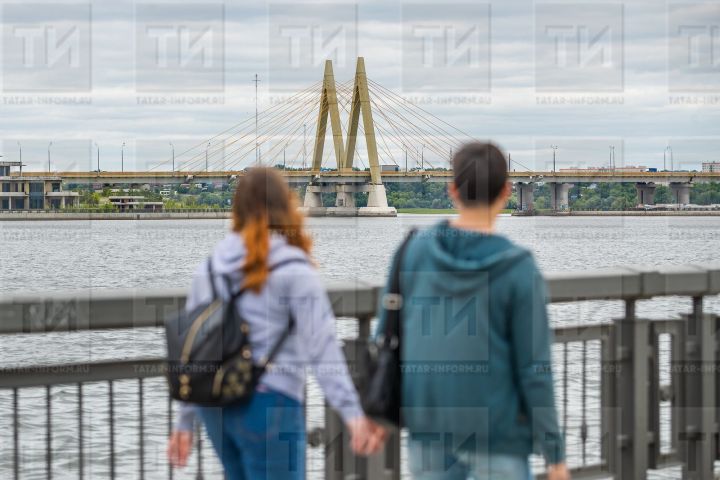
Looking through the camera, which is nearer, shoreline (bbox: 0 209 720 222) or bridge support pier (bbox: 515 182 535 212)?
bridge support pier (bbox: 515 182 535 212)

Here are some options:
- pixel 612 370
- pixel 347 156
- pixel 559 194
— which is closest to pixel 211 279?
pixel 612 370

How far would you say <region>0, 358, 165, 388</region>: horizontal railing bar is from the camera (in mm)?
3795

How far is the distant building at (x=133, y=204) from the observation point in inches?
4537

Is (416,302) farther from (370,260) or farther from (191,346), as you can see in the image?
(370,260)

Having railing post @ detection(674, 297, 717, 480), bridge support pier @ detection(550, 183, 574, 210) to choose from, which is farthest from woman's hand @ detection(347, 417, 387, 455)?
bridge support pier @ detection(550, 183, 574, 210)

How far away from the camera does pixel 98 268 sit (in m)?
53.2

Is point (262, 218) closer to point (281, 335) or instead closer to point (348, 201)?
point (281, 335)

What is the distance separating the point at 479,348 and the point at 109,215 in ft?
396

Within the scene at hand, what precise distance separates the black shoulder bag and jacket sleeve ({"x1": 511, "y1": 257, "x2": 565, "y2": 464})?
367 millimetres

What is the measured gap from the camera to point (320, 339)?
338cm

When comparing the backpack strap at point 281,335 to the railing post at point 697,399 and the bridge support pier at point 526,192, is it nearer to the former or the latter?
the railing post at point 697,399

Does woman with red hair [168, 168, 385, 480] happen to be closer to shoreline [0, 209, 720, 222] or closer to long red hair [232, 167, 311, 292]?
long red hair [232, 167, 311, 292]

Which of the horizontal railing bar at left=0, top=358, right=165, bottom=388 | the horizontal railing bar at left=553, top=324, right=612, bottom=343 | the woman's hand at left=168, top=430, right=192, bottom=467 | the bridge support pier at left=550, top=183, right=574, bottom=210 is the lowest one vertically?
the woman's hand at left=168, top=430, right=192, bottom=467

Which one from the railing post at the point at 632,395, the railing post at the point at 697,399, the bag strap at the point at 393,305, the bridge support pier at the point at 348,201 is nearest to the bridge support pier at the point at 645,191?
the bridge support pier at the point at 348,201
